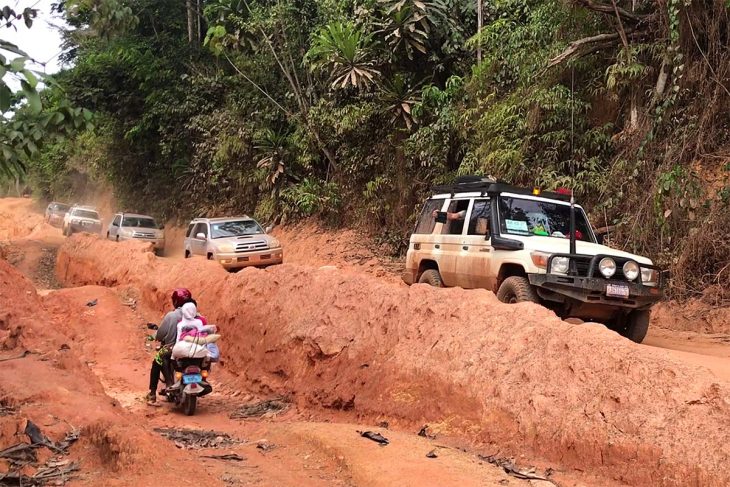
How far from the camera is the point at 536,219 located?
30.2ft

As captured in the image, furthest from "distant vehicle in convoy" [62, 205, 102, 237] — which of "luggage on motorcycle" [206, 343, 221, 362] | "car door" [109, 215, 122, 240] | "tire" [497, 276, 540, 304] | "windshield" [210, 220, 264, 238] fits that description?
"tire" [497, 276, 540, 304]

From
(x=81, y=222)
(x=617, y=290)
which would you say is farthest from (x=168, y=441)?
(x=81, y=222)

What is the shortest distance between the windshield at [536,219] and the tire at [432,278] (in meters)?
1.68

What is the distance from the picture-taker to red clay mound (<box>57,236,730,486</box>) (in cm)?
471

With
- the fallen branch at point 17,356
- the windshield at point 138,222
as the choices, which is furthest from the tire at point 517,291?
the windshield at point 138,222

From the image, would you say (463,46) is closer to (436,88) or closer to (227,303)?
(436,88)

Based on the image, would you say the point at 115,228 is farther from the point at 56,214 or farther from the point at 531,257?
the point at 531,257

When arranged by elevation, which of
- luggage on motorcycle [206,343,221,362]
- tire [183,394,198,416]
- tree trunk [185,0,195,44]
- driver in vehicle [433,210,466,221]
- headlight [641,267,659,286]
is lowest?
tire [183,394,198,416]

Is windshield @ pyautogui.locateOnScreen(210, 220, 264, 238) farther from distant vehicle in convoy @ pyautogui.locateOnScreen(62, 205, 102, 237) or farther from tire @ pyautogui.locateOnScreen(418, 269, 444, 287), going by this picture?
distant vehicle in convoy @ pyautogui.locateOnScreen(62, 205, 102, 237)

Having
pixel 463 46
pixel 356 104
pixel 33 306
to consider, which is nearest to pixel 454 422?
pixel 33 306

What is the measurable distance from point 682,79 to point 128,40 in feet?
89.1

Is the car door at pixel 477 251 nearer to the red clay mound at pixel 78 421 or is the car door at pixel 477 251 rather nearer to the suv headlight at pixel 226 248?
the red clay mound at pixel 78 421

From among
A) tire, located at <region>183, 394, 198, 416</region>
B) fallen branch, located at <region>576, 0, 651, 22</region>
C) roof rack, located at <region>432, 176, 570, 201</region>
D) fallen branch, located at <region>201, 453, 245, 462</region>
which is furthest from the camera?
fallen branch, located at <region>576, 0, 651, 22</region>

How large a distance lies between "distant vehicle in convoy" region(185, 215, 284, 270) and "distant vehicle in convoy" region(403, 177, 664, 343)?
824 centimetres
